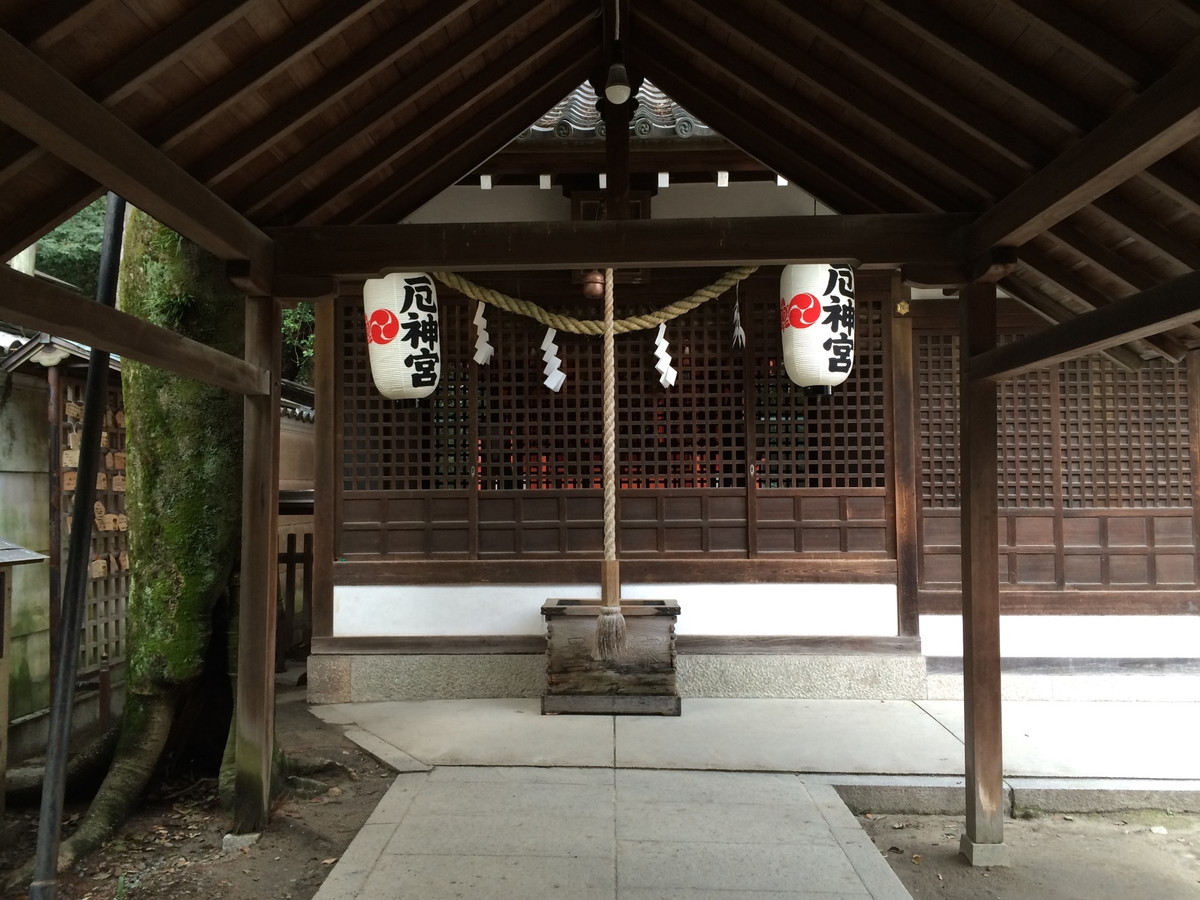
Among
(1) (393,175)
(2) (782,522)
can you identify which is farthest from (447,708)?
(1) (393,175)

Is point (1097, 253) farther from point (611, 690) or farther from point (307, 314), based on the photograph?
→ point (307, 314)

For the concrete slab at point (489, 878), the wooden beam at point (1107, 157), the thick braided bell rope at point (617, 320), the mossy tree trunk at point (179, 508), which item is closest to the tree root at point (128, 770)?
the mossy tree trunk at point (179, 508)

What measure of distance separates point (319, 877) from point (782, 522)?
4.91m

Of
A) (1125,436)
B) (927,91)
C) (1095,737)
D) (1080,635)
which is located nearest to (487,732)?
(1095,737)

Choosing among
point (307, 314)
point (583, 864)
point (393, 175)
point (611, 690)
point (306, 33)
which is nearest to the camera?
point (306, 33)

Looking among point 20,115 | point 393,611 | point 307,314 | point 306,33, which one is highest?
point 307,314

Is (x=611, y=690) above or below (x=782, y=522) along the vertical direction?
below

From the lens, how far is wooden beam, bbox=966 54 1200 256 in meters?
2.81

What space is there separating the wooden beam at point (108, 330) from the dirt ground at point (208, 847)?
2545mm

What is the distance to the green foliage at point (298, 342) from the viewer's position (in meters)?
14.1

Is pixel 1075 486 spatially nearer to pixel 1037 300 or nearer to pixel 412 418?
pixel 1037 300

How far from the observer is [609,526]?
5.88 meters

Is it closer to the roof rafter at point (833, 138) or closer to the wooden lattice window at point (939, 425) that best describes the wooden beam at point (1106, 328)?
the roof rafter at point (833, 138)

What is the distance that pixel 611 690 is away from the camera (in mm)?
6594
